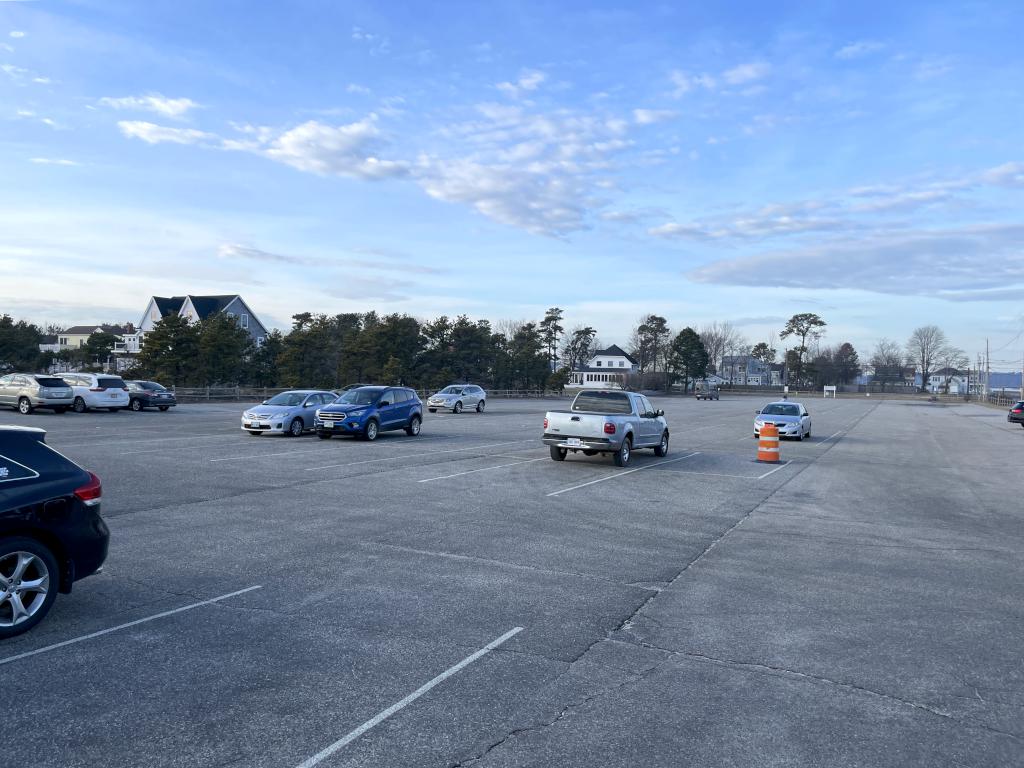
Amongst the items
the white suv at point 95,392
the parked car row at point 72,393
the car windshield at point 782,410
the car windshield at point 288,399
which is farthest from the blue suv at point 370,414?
the white suv at point 95,392

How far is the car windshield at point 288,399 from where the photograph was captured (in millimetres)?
26156

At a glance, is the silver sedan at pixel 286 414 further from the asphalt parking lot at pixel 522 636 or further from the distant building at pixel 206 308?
the distant building at pixel 206 308

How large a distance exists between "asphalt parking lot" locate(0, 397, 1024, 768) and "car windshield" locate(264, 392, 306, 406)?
12362mm

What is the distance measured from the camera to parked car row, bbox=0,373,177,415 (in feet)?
106

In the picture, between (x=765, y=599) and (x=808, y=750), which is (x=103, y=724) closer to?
(x=808, y=750)

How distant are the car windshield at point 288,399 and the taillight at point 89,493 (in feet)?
65.4

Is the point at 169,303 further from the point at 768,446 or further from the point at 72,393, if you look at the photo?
the point at 768,446

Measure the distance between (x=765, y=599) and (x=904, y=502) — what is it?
28.3ft

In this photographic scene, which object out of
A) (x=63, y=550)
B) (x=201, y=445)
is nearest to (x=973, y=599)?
(x=63, y=550)

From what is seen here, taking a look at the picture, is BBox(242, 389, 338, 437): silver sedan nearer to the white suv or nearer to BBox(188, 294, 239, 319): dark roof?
the white suv

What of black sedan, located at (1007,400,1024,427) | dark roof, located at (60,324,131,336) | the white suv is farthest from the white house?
the white suv

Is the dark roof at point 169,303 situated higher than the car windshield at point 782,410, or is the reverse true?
the dark roof at point 169,303

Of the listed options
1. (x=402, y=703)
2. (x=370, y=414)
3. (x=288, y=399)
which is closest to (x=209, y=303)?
(x=288, y=399)

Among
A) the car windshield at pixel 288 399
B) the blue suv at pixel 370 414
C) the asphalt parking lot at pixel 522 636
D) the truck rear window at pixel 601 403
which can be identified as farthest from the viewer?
the car windshield at pixel 288 399
